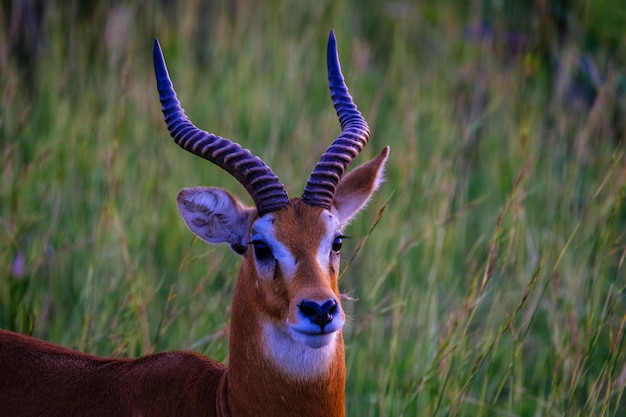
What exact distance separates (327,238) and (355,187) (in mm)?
482

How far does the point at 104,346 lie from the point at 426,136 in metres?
4.17

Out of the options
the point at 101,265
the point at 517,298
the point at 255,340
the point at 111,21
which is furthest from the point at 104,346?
the point at 111,21

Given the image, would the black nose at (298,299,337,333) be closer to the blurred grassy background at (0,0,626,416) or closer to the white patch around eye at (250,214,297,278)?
the white patch around eye at (250,214,297,278)

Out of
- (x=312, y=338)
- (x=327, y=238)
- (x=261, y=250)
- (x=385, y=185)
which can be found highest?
(x=385, y=185)

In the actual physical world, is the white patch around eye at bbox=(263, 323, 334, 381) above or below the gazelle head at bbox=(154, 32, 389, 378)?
below

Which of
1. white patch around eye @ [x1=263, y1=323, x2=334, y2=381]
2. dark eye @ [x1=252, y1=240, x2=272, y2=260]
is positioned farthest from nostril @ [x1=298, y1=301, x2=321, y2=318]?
dark eye @ [x1=252, y1=240, x2=272, y2=260]

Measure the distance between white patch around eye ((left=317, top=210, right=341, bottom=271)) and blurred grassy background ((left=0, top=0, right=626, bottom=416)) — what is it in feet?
1.68

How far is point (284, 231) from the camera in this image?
152 inches

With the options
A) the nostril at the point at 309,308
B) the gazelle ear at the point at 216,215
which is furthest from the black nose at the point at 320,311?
the gazelle ear at the point at 216,215

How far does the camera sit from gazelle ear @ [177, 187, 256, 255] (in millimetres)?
4164

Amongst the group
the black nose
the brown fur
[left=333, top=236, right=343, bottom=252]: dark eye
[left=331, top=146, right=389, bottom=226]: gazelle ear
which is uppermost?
[left=331, top=146, right=389, bottom=226]: gazelle ear

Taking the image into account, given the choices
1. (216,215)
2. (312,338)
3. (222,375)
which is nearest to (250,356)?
(222,375)

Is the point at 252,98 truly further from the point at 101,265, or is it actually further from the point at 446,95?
the point at 101,265

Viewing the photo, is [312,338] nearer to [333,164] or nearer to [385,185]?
A: [333,164]
